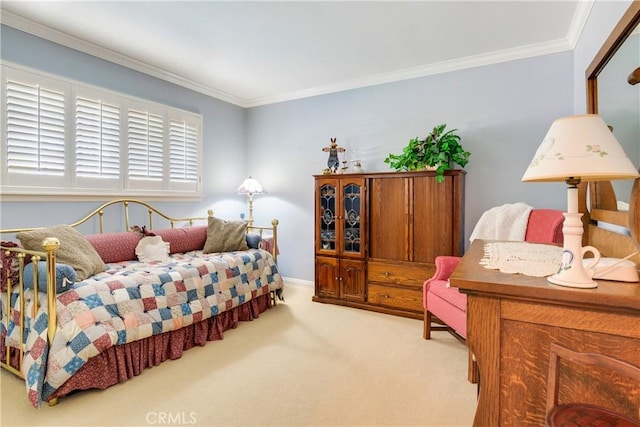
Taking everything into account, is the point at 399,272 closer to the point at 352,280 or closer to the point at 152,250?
the point at 352,280

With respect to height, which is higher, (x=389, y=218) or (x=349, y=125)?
(x=349, y=125)

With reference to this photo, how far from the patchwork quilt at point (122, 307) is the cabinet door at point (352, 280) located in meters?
0.98

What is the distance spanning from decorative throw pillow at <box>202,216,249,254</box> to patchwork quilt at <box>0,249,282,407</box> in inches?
11.6

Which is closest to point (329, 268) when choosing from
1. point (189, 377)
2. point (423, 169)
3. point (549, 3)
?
point (423, 169)

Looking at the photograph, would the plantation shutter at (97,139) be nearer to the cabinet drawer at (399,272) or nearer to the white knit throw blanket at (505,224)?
the cabinet drawer at (399,272)

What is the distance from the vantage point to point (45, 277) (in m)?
1.83

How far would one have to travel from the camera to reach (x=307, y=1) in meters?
2.23

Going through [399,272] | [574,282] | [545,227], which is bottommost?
[399,272]

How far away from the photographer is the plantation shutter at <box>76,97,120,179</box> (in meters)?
2.81

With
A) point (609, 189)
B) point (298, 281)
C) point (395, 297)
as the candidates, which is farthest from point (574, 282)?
point (298, 281)

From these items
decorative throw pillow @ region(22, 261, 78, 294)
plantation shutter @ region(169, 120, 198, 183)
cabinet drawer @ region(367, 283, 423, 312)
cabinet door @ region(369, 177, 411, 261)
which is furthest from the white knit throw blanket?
plantation shutter @ region(169, 120, 198, 183)

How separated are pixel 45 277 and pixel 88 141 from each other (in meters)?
1.51

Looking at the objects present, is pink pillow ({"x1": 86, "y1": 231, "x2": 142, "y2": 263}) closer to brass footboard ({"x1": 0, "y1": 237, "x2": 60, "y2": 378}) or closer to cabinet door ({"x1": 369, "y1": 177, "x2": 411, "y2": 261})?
brass footboard ({"x1": 0, "y1": 237, "x2": 60, "y2": 378})

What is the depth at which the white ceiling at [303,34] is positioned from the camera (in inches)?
90.9
